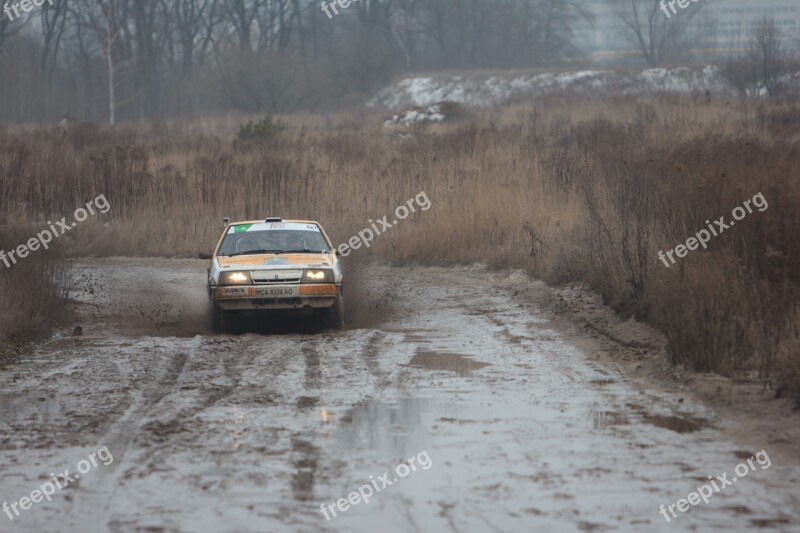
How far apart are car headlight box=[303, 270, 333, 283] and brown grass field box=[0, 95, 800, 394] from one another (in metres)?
3.51

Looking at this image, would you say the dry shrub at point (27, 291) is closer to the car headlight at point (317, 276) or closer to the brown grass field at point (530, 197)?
the brown grass field at point (530, 197)

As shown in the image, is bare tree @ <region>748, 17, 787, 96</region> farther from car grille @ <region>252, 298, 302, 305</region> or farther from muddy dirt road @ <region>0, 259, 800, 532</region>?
muddy dirt road @ <region>0, 259, 800, 532</region>

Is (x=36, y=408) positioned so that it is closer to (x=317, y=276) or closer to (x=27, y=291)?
(x=317, y=276)

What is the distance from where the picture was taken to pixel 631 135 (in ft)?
98.9

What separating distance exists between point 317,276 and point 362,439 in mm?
6432

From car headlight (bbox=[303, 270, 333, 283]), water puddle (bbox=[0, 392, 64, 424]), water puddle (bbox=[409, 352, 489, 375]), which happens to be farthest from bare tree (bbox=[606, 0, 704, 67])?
water puddle (bbox=[0, 392, 64, 424])

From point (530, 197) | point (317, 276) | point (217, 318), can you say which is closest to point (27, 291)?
point (217, 318)

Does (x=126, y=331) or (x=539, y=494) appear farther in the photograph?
(x=126, y=331)

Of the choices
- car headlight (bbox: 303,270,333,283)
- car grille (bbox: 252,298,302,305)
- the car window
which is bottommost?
car grille (bbox: 252,298,302,305)

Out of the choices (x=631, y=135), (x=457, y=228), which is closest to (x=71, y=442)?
(x=457, y=228)

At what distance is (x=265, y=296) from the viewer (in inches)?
564

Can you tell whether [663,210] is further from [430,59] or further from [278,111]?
[430,59]

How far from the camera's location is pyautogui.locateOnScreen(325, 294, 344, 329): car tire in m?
14.9

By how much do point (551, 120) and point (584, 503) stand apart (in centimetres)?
3662
